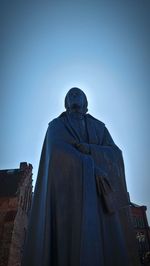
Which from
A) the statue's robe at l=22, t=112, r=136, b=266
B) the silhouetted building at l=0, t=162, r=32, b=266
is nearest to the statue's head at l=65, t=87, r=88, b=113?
the statue's robe at l=22, t=112, r=136, b=266

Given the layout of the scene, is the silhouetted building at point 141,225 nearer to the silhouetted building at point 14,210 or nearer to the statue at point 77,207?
the silhouetted building at point 14,210

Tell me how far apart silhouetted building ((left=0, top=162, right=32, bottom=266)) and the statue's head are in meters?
17.0

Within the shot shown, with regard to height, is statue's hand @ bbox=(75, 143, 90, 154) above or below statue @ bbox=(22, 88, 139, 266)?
above

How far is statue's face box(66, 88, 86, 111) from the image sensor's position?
4469 millimetres

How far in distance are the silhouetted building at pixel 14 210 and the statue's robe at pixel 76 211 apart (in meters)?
17.3

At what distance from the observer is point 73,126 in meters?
4.05

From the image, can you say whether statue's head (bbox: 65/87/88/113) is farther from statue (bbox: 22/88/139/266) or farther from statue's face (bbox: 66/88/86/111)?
statue (bbox: 22/88/139/266)

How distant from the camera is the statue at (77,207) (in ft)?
8.77

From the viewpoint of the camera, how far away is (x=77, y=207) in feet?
9.48

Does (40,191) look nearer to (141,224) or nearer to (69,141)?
(69,141)

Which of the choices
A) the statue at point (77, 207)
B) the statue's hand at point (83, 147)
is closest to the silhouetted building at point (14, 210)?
the statue at point (77, 207)

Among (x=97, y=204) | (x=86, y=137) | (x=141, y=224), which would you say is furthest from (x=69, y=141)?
(x=141, y=224)

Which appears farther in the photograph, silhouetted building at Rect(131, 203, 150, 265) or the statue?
silhouetted building at Rect(131, 203, 150, 265)

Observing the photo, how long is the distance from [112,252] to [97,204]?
59 centimetres
